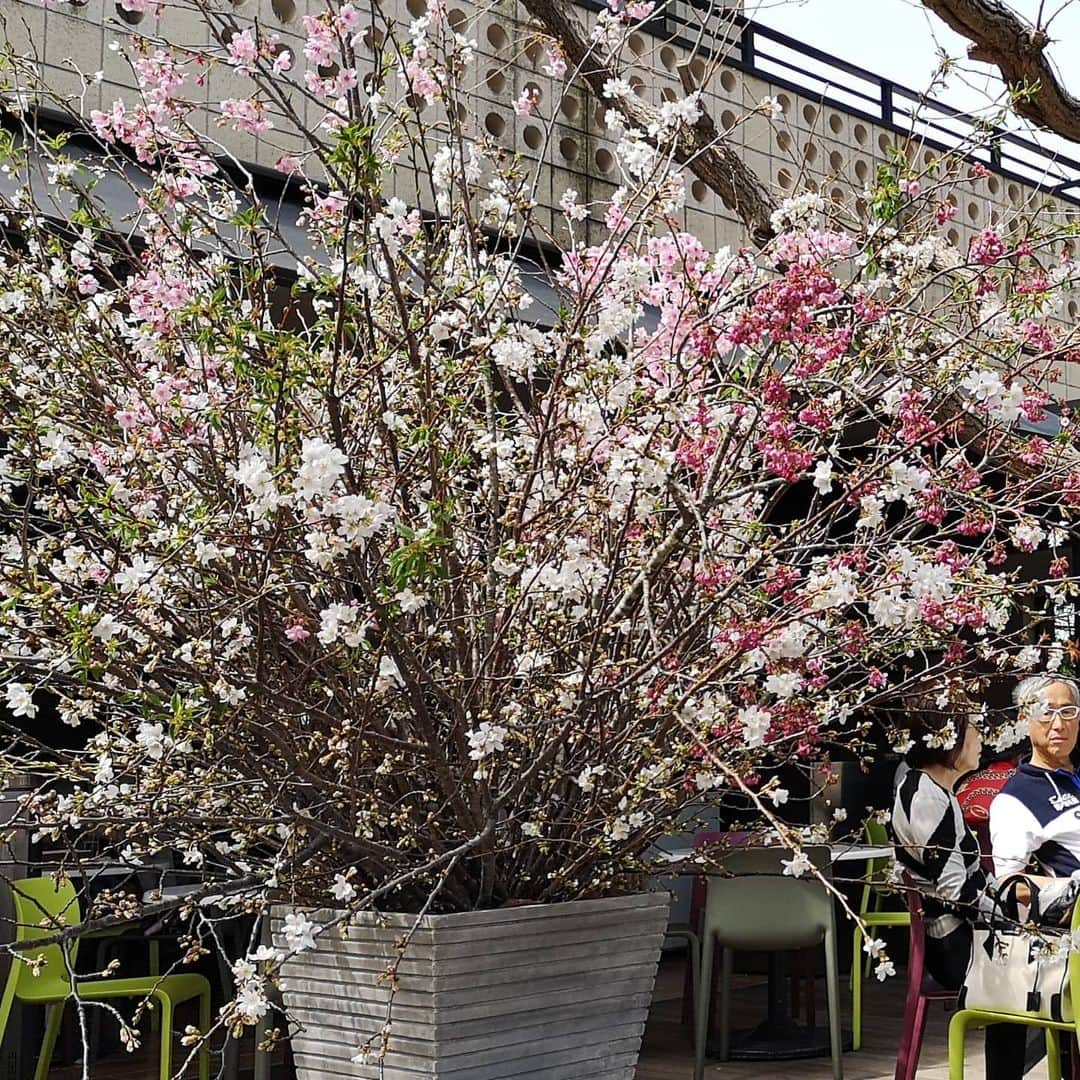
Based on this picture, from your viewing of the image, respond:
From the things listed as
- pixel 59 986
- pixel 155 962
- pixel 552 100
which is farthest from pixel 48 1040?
pixel 552 100

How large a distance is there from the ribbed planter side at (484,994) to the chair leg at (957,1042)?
1.62 meters

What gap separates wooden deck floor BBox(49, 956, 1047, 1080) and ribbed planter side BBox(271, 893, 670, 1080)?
2.93m

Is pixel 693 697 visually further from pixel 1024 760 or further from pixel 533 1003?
pixel 1024 760

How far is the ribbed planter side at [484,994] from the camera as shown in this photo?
77.3 inches

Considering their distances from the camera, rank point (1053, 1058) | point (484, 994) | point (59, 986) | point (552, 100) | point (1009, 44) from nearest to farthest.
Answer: point (484, 994)
point (1009, 44)
point (1053, 1058)
point (59, 986)
point (552, 100)

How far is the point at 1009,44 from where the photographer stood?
2.94 meters

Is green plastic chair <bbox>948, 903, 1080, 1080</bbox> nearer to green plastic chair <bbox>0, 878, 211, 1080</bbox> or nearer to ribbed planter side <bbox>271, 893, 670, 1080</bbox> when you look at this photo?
ribbed planter side <bbox>271, 893, 670, 1080</bbox>

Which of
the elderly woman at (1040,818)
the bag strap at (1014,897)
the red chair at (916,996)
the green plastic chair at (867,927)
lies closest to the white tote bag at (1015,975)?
the bag strap at (1014,897)

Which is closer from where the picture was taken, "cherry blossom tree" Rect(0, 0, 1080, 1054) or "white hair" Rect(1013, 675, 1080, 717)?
"cherry blossom tree" Rect(0, 0, 1080, 1054)

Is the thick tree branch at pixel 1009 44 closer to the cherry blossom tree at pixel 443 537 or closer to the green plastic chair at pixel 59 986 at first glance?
the cherry blossom tree at pixel 443 537

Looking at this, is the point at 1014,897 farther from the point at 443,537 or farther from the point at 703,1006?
the point at 443,537

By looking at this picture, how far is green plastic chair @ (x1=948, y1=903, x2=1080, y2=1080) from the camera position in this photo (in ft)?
10.6

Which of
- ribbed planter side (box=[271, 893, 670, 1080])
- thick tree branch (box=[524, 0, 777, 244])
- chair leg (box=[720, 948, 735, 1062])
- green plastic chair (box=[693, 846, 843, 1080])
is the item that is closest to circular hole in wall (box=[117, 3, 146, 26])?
thick tree branch (box=[524, 0, 777, 244])

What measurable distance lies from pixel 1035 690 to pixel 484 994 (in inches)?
61.7
